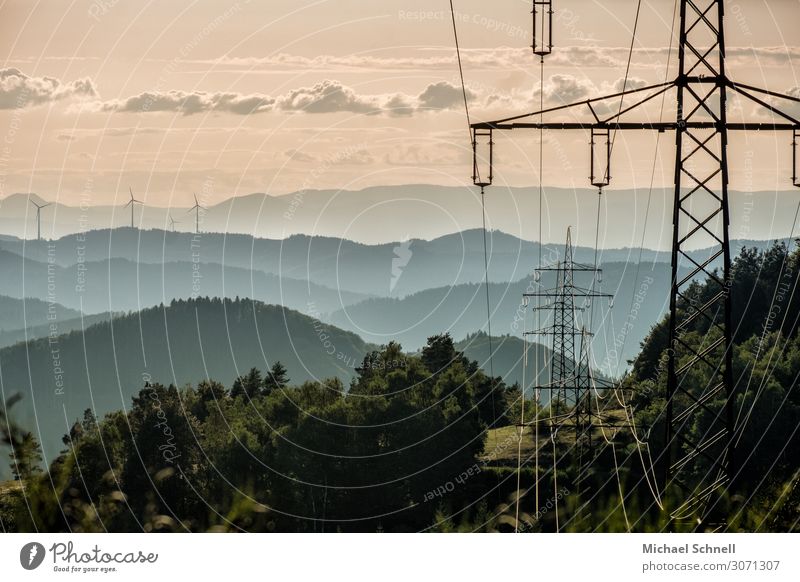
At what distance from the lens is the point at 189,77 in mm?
71875

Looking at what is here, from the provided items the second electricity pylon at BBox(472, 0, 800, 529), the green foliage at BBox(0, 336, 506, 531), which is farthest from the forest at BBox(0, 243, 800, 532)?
the second electricity pylon at BBox(472, 0, 800, 529)

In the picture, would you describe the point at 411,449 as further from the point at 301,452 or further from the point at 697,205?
the point at 697,205

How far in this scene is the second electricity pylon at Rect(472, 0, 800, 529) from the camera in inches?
1110

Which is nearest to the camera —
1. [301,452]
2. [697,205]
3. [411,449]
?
[411,449]

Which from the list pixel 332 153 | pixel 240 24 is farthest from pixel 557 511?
pixel 332 153

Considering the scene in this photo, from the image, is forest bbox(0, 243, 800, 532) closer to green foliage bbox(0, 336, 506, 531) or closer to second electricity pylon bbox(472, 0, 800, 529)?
green foliage bbox(0, 336, 506, 531)

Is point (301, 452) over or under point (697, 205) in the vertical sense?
under

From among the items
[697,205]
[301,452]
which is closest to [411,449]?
[301,452]

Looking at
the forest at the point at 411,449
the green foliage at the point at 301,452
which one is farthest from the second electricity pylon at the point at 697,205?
the green foliage at the point at 301,452

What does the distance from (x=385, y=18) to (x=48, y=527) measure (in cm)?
3489

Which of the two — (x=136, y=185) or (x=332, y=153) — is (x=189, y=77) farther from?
(x=136, y=185)

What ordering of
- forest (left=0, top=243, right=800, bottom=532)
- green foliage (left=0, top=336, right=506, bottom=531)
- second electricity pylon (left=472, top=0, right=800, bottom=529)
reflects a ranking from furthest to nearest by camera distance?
green foliage (left=0, top=336, right=506, bottom=531) → forest (left=0, top=243, right=800, bottom=532) → second electricity pylon (left=472, top=0, right=800, bottom=529)

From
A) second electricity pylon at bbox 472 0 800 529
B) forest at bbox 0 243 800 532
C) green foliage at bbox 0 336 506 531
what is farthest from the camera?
green foliage at bbox 0 336 506 531

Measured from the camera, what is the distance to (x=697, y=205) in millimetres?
89188
